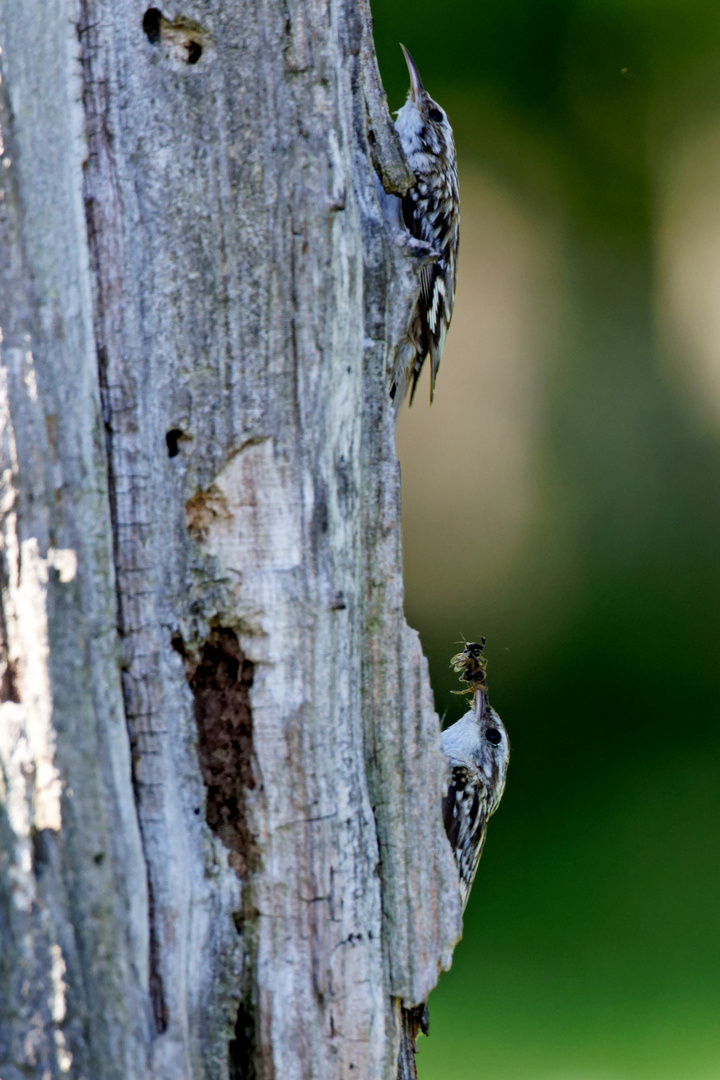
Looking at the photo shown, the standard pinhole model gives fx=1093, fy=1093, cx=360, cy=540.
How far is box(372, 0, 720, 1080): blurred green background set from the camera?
16.3 feet

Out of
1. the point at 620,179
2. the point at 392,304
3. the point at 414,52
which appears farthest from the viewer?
the point at 620,179

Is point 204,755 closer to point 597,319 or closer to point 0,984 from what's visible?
point 0,984

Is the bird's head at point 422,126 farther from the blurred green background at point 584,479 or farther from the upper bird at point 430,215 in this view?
the blurred green background at point 584,479

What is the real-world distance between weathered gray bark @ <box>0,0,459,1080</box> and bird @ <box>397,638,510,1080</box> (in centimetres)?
100

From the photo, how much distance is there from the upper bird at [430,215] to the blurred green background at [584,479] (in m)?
2.08

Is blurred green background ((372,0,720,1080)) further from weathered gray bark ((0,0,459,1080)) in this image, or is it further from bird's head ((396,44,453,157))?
weathered gray bark ((0,0,459,1080))

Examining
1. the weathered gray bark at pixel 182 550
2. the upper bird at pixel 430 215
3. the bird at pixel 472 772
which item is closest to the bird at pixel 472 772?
the bird at pixel 472 772

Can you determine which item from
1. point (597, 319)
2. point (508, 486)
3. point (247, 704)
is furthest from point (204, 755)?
point (597, 319)

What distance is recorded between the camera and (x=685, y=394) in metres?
5.25

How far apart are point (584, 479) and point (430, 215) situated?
261 cm

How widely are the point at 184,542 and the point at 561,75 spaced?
419 centimetres

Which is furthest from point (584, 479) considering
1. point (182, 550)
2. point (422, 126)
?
point (182, 550)

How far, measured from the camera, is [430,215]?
9.33 ft

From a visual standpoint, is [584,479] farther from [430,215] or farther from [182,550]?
[182,550]
